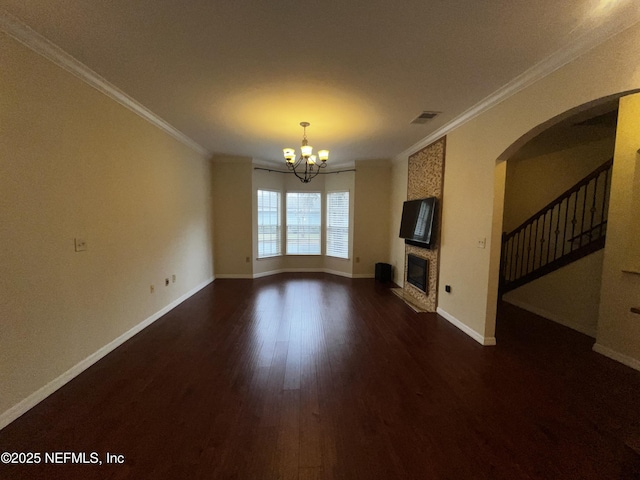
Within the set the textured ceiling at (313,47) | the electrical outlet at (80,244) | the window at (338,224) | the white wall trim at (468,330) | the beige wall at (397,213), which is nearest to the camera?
the textured ceiling at (313,47)

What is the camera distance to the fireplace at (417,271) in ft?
15.1

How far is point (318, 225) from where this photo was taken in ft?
23.7

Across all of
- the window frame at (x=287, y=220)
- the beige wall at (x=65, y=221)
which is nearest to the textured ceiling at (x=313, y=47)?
the beige wall at (x=65, y=221)

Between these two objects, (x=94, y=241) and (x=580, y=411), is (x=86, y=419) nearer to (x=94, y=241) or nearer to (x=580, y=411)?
(x=94, y=241)

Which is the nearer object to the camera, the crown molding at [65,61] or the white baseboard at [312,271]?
the crown molding at [65,61]

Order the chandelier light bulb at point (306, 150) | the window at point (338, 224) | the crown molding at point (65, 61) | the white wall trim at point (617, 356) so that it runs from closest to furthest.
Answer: the crown molding at point (65, 61) < the white wall trim at point (617, 356) < the chandelier light bulb at point (306, 150) < the window at point (338, 224)

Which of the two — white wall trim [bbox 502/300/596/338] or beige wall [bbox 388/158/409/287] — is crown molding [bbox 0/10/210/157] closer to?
beige wall [bbox 388/158/409/287]

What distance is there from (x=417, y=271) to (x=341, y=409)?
338 centimetres

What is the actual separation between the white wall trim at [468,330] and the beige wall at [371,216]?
2.54m

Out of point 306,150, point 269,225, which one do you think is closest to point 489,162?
point 306,150

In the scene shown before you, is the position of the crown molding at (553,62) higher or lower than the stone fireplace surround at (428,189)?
higher

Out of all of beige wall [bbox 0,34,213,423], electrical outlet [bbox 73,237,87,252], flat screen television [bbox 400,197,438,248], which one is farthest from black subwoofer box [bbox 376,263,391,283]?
electrical outlet [bbox 73,237,87,252]

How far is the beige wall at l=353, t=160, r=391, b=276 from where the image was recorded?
252 inches

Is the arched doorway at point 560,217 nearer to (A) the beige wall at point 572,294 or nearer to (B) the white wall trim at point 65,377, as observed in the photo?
(A) the beige wall at point 572,294
